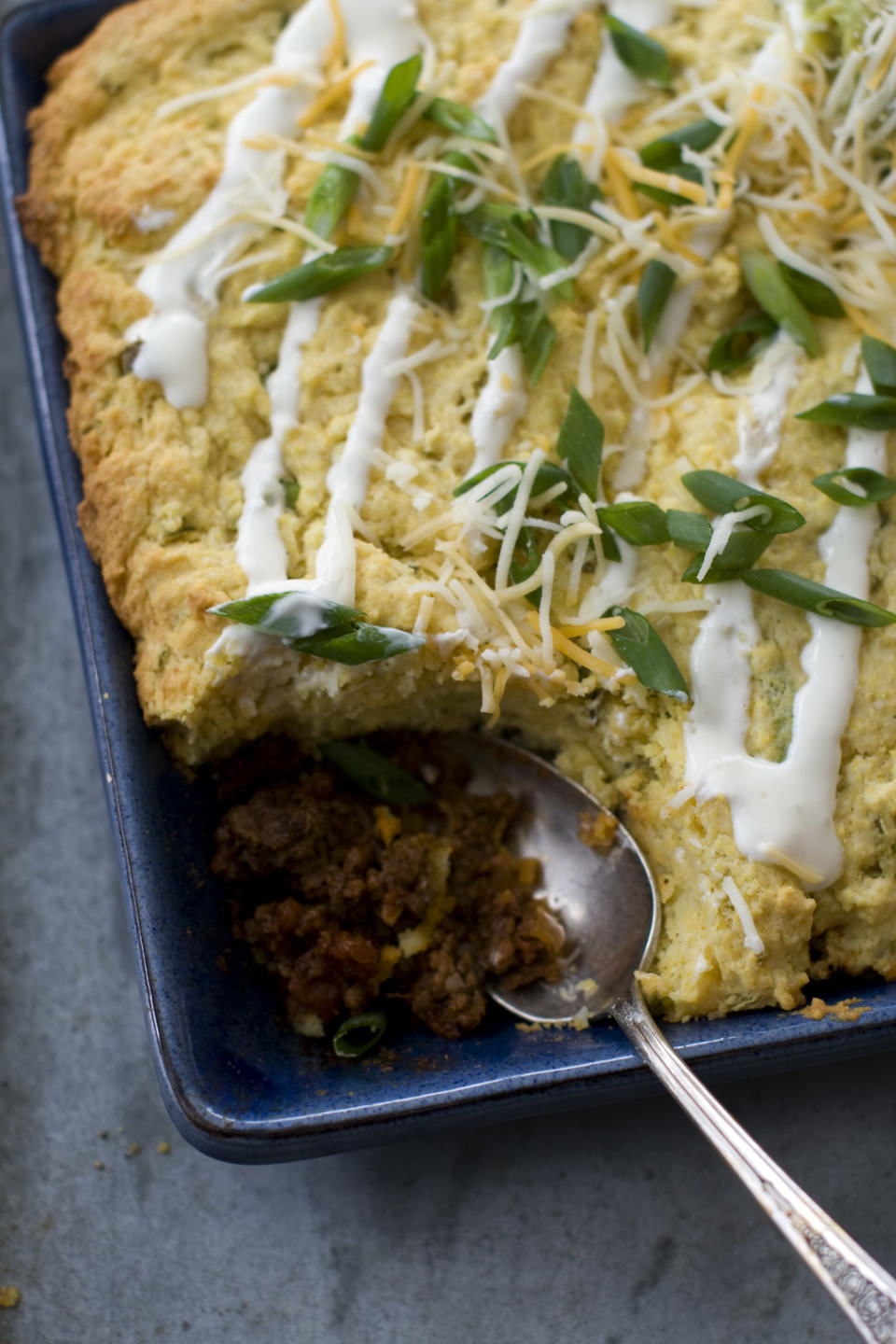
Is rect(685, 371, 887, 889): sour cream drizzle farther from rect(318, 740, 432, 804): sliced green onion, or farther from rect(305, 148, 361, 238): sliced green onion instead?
rect(305, 148, 361, 238): sliced green onion

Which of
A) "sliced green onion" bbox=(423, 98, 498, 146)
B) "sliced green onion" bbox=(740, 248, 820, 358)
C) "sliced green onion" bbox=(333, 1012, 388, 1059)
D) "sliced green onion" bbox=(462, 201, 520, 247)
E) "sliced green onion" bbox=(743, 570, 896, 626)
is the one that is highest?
"sliced green onion" bbox=(423, 98, 498, 146)

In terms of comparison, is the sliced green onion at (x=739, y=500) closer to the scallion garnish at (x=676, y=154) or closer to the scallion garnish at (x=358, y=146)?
the scallion garnish at (x=676, y=154)

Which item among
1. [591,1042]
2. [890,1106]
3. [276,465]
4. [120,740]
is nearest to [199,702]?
[120,740]

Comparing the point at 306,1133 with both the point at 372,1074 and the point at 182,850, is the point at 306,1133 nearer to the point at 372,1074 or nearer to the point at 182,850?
the point at 372,1074

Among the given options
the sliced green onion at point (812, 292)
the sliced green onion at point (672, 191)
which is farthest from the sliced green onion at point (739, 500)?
the sliced green onion at point (672, 191)

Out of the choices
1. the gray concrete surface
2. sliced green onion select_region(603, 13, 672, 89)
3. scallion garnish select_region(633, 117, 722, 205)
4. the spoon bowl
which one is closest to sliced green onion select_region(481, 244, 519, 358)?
scallion garnish select_region(633, 117, 722, 205)

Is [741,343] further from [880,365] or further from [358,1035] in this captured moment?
[358,1035]
